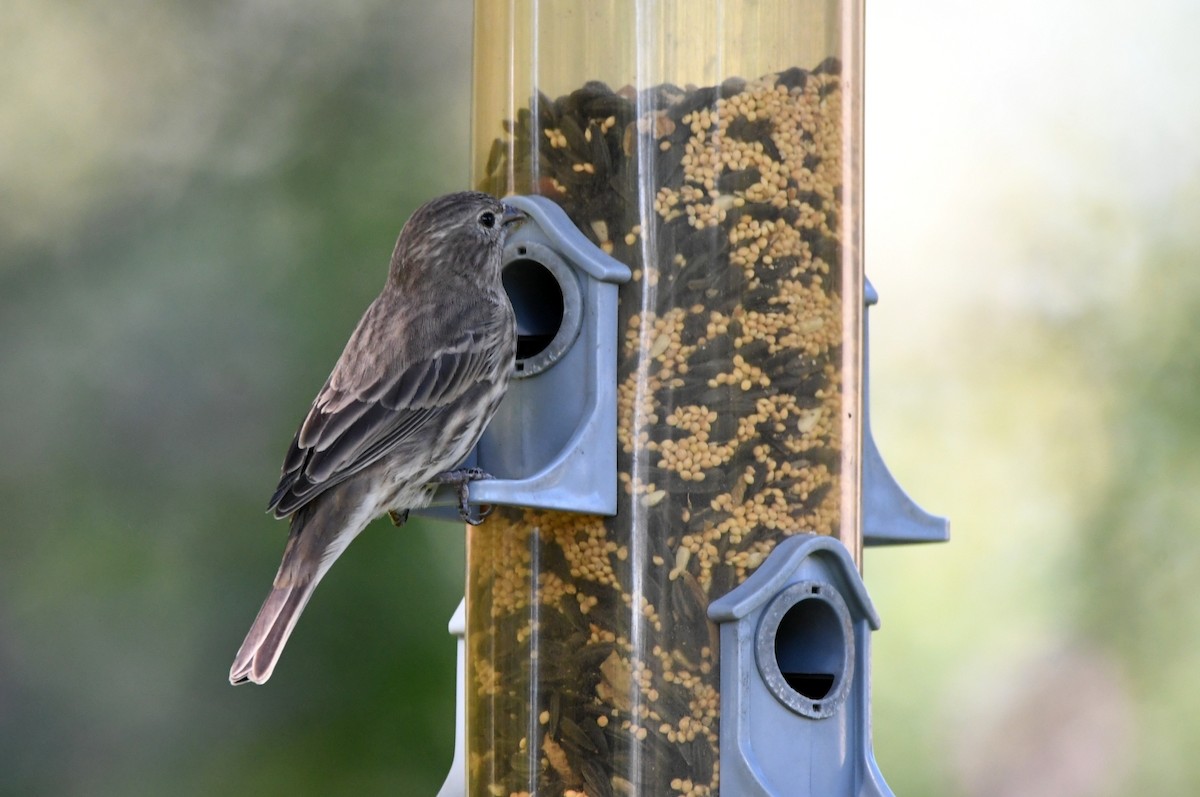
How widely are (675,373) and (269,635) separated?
4.48 ft

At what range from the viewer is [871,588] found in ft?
31.6

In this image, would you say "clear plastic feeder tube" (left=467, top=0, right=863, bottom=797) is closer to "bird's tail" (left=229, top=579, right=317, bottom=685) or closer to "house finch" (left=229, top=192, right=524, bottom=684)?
"house finch" (left=229, top=192, right=524, bottom=684)

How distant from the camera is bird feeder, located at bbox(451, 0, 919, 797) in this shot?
18.7 feet

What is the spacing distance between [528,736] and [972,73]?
6.02 m

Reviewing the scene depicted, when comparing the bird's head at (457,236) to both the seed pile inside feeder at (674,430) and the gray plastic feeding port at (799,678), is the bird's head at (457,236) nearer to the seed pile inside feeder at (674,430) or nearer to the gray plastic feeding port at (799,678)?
the seed pile inside feeder at (674,430)

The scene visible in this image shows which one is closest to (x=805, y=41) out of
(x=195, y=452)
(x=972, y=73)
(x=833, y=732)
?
(x=833, y=732)

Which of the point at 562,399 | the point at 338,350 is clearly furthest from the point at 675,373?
the point at 338,350

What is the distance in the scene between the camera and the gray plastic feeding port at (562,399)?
223 inches

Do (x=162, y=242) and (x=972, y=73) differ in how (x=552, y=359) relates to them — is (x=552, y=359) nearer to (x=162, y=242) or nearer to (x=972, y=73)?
(x=162, y=242)

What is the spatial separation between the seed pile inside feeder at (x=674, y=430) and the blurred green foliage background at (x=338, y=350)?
123 inches

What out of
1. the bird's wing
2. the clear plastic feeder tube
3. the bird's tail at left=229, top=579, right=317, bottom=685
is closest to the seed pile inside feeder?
the clear plastic feeder tube

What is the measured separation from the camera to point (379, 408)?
6199 millimetres

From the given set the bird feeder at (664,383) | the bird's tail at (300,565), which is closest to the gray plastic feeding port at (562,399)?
the bird feeder at (664,383)

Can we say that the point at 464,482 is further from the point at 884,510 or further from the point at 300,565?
the point at 884,510
